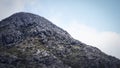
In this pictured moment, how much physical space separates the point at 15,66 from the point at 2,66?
49.5ft

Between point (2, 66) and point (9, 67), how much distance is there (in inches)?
334

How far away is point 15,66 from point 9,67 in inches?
361

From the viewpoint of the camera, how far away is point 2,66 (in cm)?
19262

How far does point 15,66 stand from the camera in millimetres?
199625

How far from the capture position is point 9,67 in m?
192
